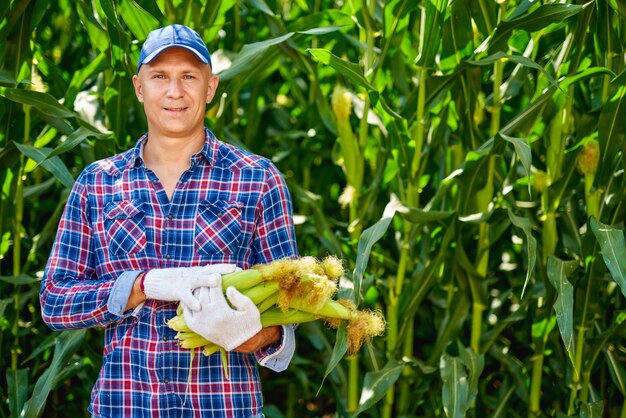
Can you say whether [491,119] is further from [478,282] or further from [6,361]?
[6,361]

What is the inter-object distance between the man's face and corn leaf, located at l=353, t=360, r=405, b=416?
1335 millimetres

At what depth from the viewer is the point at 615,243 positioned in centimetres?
285

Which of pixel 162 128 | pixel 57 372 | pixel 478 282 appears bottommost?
pixel 57 372

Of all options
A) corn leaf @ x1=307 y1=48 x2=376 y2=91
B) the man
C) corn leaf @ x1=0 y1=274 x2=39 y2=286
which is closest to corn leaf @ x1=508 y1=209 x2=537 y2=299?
corn leaf @ x1=307 y1=48 x2=376 y2=91

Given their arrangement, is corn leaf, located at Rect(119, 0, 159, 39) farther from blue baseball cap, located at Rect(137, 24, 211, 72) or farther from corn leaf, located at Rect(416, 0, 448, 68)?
corn leaf, located at Rect(416, 0, 448, 68)

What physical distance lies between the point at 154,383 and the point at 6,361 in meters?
1.83

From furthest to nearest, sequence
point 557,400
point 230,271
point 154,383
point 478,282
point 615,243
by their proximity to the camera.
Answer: point 557,400 < point 478,282 < point 615,243 < point 154,383 < point 230,271

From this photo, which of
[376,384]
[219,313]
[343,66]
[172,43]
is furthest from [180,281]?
[376,384]

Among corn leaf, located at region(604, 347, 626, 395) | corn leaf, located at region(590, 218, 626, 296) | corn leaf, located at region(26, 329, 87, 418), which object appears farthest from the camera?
corn leaf, located at region(604, 347, 626, 395)

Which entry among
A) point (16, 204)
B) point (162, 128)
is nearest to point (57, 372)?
point (16, 204)

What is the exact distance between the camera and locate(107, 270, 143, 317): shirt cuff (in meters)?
2.02

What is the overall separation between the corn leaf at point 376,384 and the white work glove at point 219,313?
1265 millimetres

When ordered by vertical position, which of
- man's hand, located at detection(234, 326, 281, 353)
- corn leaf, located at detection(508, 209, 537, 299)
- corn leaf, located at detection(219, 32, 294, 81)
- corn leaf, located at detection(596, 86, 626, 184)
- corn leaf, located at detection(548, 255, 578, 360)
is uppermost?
corn leaf, located at detection(219, 32, 294, 81)

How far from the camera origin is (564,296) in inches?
111
